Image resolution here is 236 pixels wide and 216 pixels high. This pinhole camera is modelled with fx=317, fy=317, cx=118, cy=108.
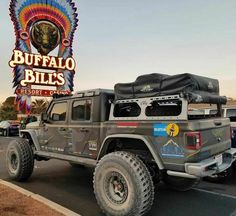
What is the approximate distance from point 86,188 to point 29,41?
23600 millimetres

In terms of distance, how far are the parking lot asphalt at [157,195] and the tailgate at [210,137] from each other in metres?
1.15

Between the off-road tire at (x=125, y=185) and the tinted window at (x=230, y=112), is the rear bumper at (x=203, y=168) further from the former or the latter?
the tinted window at (x=230, y=112)

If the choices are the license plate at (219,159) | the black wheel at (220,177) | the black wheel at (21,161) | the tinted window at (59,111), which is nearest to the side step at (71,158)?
the black wheel at (21,161)

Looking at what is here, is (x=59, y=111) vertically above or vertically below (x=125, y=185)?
above

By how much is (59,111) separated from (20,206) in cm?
253

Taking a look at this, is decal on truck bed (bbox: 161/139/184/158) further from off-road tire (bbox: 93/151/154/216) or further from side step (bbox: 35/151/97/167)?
side step (bbox: 35/151/97/167)

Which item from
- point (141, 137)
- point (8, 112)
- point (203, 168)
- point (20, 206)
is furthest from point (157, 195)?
point (8, 112)

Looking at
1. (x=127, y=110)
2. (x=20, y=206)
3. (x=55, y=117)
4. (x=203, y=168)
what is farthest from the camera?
(x=55, y=117)

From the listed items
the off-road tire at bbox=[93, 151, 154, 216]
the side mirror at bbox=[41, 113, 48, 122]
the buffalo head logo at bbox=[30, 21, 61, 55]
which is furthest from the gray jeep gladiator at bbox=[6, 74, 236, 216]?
the buffalo head logo at bbox=[30, 21, 61, 55]

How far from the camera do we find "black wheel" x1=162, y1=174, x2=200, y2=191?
6818 mm

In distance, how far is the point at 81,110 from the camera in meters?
6.65

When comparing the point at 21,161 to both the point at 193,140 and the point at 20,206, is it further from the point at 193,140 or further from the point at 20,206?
the point at 193,140

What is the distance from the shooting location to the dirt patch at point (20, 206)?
5054 millimetres

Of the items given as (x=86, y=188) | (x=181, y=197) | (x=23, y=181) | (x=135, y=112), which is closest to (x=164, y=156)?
(x=135, y=112)
